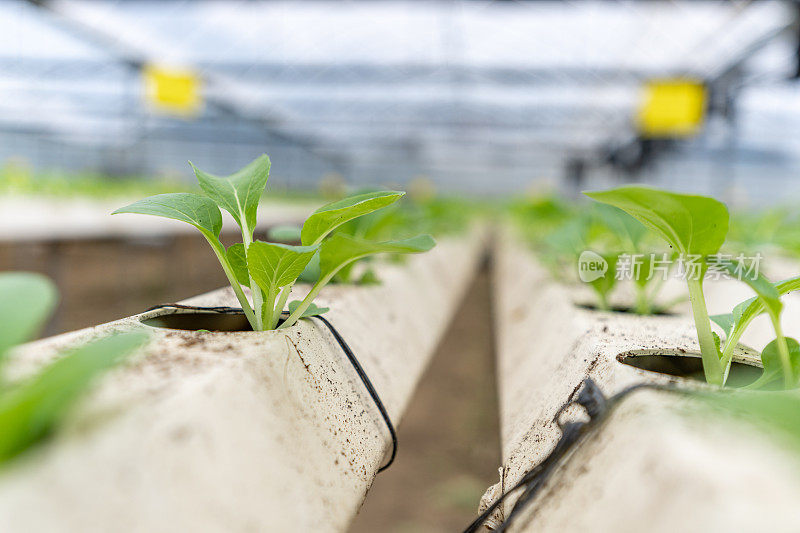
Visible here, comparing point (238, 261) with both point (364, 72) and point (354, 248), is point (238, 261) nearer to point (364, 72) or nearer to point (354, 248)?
point (354, 248)

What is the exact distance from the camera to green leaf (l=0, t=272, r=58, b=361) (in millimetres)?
402

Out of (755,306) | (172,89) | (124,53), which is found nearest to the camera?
(755,306)

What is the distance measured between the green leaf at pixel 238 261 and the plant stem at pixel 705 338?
527 mm

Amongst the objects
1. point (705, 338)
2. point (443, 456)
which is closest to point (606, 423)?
point (705, 338)

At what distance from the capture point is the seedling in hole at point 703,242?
522 mm

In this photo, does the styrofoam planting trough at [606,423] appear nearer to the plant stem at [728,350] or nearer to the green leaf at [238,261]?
the plant stem at [728,350]

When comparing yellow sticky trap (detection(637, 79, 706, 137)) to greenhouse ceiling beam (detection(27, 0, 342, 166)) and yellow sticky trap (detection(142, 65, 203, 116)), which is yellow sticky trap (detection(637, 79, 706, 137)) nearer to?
yellow sticky trap (detection(142, 65, 203, 116))

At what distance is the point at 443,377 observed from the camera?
2.48 meters

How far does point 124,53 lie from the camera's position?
6.36 metres

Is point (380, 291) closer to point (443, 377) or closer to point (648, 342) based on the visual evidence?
point (648, 342)

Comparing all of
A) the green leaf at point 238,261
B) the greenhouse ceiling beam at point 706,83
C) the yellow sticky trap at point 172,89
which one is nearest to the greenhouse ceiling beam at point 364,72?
the greenhouse ceiling beam at point 706,83

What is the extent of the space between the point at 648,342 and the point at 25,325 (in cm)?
71

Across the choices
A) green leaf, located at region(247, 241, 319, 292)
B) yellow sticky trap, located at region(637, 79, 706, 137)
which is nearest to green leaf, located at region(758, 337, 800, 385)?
green leaf, located at region(247, 241, 319, 292)

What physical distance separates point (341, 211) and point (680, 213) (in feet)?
1.14
